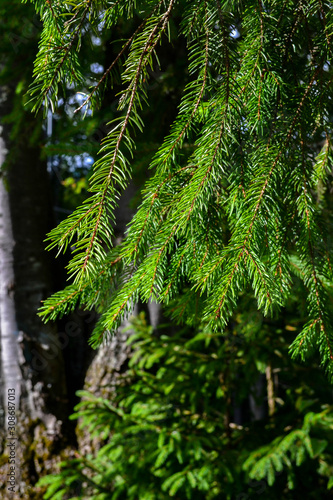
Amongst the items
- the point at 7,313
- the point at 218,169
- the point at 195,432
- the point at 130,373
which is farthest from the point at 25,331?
the point at 218,169

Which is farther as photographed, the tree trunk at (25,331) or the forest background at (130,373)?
the tree trunk at (25,331)

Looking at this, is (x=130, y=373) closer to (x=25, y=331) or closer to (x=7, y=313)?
(x=25, y=331)

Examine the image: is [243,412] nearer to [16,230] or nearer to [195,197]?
[16,230]

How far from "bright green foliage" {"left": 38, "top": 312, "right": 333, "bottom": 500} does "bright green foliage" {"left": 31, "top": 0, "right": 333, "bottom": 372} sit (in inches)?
39.2

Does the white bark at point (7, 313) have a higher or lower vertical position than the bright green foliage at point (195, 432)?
higher

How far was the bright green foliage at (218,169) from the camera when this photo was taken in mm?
883

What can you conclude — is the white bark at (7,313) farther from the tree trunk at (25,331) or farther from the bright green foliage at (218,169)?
the bright green foliage at (218,169)

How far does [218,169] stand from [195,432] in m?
1.67

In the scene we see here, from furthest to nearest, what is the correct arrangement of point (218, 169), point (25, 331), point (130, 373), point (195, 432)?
point (25, 331)
point (130, 373)
point (195, 432)
point (218, 169)

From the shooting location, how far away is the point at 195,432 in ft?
7.22

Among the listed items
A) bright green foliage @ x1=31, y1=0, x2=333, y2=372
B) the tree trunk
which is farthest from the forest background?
bright green foliage @ x1=31, y1=0, x2=333, y2=372

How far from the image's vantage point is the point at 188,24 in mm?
957

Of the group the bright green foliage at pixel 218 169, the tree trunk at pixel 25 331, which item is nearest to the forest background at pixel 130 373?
the tree trunk at pixel 25 331

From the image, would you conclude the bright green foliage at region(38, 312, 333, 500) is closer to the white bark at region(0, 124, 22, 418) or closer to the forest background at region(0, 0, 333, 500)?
the forest background at region(0, 0, 333, 500)
